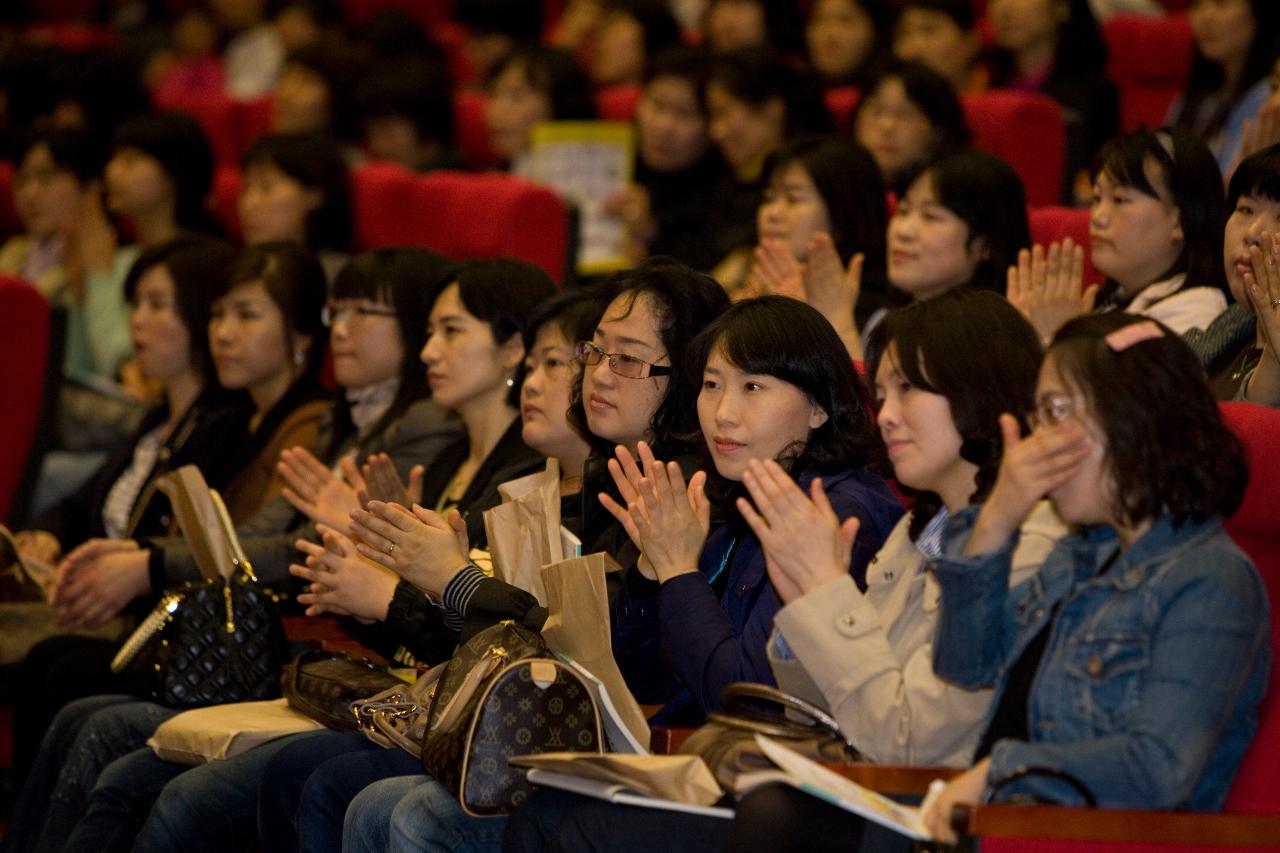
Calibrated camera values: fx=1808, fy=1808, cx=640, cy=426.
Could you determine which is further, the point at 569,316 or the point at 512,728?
the point at 569,316

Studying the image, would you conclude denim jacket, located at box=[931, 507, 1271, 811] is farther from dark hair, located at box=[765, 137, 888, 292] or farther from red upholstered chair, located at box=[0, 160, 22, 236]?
red upholstered chair, located at box=[0, 160, 22, 236]

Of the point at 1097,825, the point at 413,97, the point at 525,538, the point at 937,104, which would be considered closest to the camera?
the point at 1097,825

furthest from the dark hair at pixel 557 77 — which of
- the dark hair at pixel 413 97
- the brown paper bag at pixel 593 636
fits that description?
the brown paper bag at pixel 593 636

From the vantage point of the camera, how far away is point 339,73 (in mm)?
6594

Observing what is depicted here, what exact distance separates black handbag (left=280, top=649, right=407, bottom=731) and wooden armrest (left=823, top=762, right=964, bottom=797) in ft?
3.37

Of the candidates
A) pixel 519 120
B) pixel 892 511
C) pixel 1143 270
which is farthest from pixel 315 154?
pixel 892 511

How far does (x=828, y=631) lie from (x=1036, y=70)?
3637mm

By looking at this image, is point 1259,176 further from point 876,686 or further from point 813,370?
point 876,686

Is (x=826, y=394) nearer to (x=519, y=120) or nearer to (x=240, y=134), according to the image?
(x=519, y=120)

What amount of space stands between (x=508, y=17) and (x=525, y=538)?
4787 mm

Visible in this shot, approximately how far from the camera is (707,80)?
5.30 metres

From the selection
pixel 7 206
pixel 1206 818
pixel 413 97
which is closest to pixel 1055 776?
pixel 1206 818

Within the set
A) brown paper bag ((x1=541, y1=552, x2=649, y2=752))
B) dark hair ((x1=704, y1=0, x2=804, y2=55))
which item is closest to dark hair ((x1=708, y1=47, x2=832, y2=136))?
dark hair ((x1=704, y1=0, x2=804, y2=55))

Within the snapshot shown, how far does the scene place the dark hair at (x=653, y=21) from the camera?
648 centimetres
